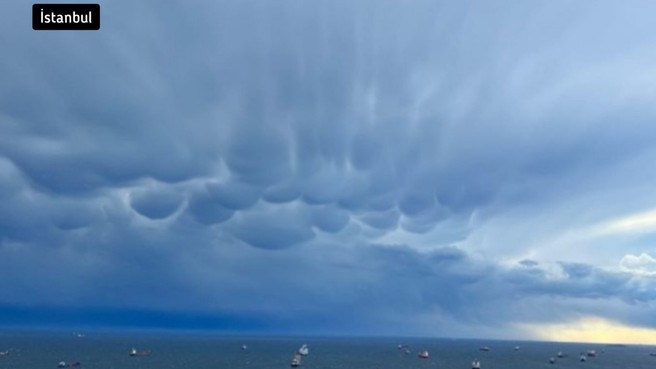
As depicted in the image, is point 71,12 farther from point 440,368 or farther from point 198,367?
point 440,368

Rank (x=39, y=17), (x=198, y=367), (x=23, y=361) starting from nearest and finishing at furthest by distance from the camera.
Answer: (x=39, y=17) < (x=198, y=367) < (x=23, y=361)

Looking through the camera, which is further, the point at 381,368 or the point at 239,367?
the point at 381,368

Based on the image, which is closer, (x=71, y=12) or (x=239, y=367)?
(x=71, y=12)

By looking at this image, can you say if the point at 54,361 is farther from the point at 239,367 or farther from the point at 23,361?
the point at 239,367

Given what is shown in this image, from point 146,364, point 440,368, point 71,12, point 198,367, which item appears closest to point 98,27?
point 71,12

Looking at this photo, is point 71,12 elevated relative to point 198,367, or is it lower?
elevated

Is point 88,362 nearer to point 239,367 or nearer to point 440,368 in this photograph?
point 239,367

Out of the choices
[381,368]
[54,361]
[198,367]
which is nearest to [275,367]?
[198,367]

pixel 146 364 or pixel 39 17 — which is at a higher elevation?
pixel 39 17

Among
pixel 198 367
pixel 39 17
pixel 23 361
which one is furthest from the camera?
pixel 23 361
